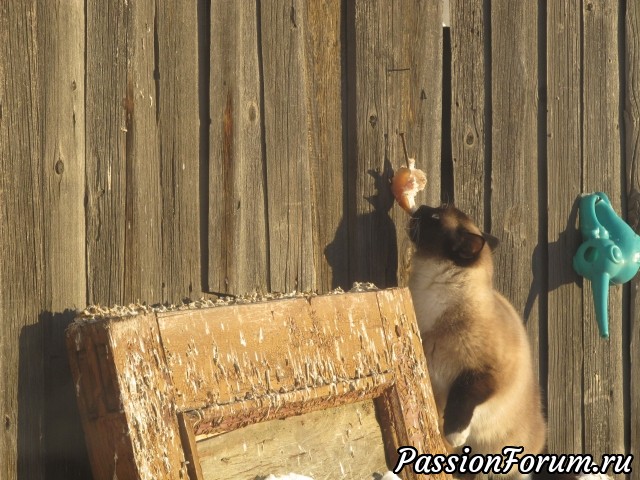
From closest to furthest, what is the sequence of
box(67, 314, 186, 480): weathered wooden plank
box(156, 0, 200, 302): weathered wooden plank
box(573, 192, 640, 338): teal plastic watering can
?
box(67, 314, 186, 480): weathered wooden plank < box(156, 0, 200, 302): weathered wooden plank < box(573, 192, 640, 338): teal plastic watering can

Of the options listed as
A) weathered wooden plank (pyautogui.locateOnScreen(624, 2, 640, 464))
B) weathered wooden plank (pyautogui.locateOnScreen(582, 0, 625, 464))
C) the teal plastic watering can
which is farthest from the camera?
weathered wooden plank (pyautogui.locateOnScreen(624, 2, 640, 464))

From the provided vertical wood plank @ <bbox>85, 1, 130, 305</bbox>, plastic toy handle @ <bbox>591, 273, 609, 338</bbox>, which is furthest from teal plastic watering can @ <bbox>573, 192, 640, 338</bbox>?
vertical wood plank @ <bbox>85, 1, 130, 305</bbox>

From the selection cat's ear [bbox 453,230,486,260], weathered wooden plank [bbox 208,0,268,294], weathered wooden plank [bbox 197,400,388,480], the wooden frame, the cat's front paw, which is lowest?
the cat's front paw

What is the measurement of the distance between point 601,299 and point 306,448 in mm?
2137

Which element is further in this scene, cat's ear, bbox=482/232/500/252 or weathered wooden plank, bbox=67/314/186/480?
cat's ear, bbox=482/232/500/252

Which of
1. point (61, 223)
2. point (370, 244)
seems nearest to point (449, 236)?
point (370, 244)

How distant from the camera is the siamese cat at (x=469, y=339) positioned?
3939mm

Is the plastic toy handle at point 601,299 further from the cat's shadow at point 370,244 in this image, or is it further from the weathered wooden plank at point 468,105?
the cat's shadow at point 370,244

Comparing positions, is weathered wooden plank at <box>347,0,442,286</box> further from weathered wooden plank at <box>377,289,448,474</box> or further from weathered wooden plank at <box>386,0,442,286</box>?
weathered wooden plank at <box>377,289,448,474</box>

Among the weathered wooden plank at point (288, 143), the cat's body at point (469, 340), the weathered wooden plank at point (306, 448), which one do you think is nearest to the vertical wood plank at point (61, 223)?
the weathered wooden plank at point (306, 448)

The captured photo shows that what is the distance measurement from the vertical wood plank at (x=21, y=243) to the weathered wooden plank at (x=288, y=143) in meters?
0.99

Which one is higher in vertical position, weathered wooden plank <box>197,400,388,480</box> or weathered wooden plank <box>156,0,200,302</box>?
weathered wooden plank <box>156,0,200,302</box>

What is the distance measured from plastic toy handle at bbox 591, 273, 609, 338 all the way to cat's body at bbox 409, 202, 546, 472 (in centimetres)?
54

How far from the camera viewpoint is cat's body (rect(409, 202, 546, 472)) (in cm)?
394
